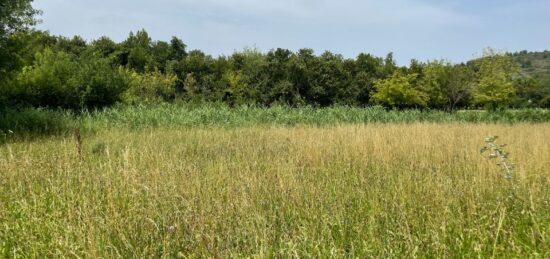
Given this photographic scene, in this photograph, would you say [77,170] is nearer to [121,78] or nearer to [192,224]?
[192,224]

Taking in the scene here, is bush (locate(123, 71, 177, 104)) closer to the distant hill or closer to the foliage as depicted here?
the foliage

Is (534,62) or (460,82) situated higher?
(534,62)

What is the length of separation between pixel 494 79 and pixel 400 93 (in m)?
7.30

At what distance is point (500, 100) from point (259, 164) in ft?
96.5

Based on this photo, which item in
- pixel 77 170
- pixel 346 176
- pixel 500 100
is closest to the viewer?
pixel 77 170

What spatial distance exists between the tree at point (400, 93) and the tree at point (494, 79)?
415 centimetres

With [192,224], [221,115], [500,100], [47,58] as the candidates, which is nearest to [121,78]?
[47,58]

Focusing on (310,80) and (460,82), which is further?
(310,80)

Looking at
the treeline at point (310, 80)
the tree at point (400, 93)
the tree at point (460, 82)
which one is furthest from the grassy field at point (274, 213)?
the tree at point (460, 82)

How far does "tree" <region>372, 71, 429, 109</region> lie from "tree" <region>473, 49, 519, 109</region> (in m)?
4.15

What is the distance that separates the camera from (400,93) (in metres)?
29.2

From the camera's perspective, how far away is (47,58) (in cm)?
1788

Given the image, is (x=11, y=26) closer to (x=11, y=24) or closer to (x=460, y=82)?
Result: (x=11, y=24)

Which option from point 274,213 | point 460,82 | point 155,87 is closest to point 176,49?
point 155,87
